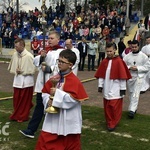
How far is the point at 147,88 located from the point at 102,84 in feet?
17.4

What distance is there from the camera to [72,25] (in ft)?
92.5

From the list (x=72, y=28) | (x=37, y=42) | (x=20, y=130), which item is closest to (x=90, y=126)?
(x=20, y=130)

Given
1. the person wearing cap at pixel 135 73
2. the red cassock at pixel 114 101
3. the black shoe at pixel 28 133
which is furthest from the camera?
the person wearing cap at pixel 135 73

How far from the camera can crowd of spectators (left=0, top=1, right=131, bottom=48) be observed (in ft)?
86.1

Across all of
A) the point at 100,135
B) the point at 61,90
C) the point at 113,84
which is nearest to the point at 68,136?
the point at 61,90

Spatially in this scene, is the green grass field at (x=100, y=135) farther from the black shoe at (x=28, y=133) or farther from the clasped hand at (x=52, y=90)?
the clasped hand at (x=52, y=90)

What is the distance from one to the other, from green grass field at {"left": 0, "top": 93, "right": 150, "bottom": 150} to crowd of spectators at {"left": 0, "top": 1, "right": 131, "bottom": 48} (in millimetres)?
15837

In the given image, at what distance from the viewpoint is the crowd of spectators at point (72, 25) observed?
2625cm

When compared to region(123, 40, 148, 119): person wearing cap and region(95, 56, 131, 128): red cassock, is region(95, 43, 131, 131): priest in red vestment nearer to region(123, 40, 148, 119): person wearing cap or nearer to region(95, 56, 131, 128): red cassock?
region(95, 56, 131, 128): red cassock

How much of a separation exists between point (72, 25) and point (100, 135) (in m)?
21.7

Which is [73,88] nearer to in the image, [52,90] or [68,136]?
[52,90]

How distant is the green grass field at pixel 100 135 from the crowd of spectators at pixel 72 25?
15837 millimetres

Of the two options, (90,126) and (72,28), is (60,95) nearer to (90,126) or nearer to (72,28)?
(90,126)

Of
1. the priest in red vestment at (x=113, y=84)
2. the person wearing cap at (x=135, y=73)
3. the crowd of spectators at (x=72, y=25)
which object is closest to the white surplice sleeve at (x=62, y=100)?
the priest in red vestment at (x=113, y=84)
